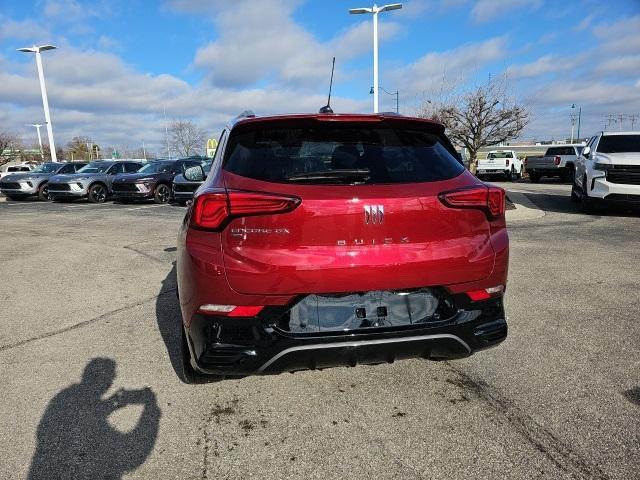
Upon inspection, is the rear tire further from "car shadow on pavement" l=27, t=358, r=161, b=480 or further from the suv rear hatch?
the suv rear hatch

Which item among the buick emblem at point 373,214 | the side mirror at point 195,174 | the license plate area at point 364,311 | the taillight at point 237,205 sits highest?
the side mirror at point 195,174

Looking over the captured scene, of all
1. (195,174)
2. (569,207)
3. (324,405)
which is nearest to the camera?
(324,405)

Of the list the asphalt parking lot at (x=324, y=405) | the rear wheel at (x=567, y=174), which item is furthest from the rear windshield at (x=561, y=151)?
the asphalt parking lot at (x=324, y=405)

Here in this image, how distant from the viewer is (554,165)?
23.2 m

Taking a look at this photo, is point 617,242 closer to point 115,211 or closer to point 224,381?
point 224,381

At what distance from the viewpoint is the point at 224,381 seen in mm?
3150

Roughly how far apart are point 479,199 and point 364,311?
2.87 feet

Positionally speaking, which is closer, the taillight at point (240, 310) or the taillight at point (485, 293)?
the taillight at point (240, 310)

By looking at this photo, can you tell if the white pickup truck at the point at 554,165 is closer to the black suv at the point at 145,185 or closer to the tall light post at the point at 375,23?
the tall light post at the point at 375,23

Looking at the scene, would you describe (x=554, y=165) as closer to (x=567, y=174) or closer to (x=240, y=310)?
(x=567, y=174)

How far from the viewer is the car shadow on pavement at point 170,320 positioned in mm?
3509

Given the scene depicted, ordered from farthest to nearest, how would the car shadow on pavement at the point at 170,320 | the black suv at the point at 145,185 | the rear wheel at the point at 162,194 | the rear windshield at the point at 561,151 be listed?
the rear windshield at the point at 561,151, the rear wheel at the point at 162,194, the black suv at the point at 145,185, the car shadow on pavement at the point at 170,320

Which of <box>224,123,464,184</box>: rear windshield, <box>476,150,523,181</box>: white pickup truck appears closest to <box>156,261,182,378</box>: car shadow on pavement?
<box>224,123,464,184</box>: rear windshield

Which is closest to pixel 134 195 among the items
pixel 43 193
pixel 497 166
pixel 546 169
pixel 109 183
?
pixel 109 183
